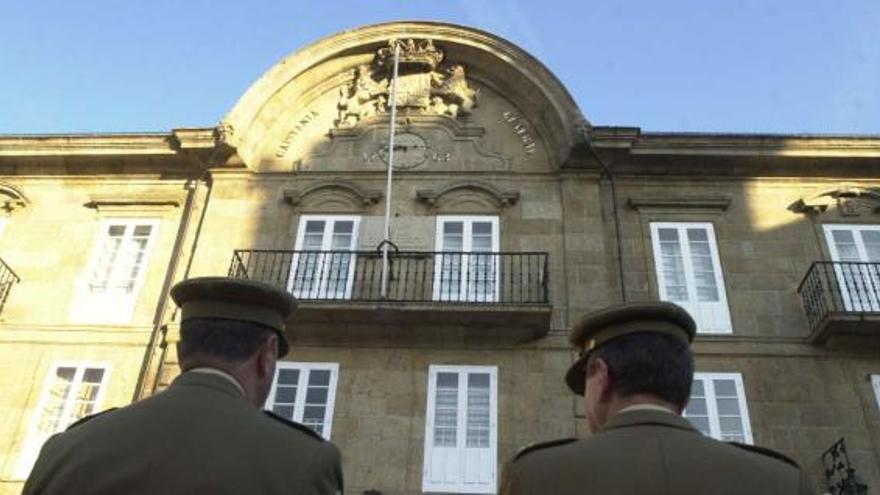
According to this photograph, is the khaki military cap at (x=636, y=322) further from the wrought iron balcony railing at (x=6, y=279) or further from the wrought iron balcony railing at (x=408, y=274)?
the wrought iron balcony railing at (x=6, y=279)

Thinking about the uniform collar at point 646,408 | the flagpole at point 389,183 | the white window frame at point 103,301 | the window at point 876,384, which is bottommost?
the uniform collar at point 646,408

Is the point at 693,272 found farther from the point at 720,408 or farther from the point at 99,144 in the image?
the point at 99,144

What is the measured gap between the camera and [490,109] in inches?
657

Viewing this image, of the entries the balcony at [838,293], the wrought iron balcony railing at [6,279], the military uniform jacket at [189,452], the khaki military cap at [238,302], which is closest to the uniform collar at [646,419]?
the military uniform jacket at [189,452]

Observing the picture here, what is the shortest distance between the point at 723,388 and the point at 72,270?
40.7 feet

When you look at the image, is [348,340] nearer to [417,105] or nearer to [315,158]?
[315,158]

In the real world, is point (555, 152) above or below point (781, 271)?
above

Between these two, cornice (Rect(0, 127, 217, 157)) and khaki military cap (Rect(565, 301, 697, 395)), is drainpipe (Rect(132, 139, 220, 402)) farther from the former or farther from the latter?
khaki military cap (Rect(565, 301, 697, 395))

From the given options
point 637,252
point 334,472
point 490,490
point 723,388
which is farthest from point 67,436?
point 637,252

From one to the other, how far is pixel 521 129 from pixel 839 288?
22.4 feet

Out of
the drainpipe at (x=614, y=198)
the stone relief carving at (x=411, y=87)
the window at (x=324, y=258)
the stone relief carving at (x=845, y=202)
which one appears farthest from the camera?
the stone relief carving at (x=411, y=87)

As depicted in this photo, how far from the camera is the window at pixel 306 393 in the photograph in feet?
41.9

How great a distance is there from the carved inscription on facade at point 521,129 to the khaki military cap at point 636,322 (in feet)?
42.3

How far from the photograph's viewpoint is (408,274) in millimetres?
14305
